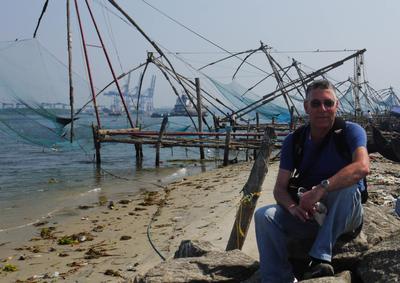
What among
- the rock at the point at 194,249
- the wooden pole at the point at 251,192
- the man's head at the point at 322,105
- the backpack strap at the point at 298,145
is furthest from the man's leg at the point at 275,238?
the wooden pole at the point at 251,192

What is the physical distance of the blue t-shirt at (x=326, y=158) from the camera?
317cm

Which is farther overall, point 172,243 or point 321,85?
point 172,243

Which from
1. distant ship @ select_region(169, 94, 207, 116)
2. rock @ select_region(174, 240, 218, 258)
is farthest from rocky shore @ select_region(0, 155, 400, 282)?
distant ship @ select_region(169, 94, 207, 116)

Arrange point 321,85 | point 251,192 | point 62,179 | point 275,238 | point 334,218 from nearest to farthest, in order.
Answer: point 334,218 < point 275,238 < point 321,85 < point 251,192 < point 62,179

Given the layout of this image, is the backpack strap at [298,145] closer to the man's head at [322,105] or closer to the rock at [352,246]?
the man's head at [322,105]

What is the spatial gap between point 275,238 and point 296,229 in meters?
0.21

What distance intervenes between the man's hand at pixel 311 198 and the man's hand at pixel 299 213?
2 cm

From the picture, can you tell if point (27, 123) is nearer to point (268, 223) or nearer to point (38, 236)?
point (38, 236)

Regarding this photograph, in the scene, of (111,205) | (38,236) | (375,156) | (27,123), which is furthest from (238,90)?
(38,236)

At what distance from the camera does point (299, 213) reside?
305 centimetres

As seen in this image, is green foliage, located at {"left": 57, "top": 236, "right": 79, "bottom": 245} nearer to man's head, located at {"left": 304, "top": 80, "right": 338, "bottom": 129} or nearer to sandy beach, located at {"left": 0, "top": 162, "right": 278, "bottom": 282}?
sandy beach, located at {"left": 0, "top": 162, "right": 278, "bottom": 282}

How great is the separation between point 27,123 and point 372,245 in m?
14.8

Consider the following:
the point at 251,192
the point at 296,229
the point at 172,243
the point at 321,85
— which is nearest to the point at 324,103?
the point at 321,85

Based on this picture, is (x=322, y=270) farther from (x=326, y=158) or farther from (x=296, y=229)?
(x=326, y=158)
